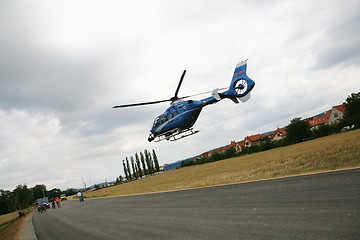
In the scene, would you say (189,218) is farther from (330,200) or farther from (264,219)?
(330,200)

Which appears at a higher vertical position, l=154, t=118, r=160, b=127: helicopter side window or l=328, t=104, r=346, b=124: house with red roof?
l=154, t=118, r=160, b=127: helicopter side window

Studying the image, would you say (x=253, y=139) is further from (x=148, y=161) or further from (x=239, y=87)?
(x=239, y=87)

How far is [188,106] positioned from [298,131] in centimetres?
5790

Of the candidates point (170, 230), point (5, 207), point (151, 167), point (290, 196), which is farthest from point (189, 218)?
point (5, 207)

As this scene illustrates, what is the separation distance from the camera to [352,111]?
61438 millimetres

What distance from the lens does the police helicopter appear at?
16672 millimetres

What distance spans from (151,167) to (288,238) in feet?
315

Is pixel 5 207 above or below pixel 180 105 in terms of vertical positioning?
below

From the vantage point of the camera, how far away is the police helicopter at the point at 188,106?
16.7 metres

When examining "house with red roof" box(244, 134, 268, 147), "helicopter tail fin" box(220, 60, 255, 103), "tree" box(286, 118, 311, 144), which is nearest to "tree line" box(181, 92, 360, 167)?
"tree" box(286, 118, 311, 144)

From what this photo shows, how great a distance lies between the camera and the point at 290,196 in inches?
372

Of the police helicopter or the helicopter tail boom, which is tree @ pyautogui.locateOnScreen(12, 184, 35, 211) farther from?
the helicopter tail boom

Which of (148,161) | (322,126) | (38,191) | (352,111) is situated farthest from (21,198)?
(352,111)

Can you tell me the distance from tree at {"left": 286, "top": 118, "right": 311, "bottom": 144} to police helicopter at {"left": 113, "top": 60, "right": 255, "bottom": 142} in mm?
55970
